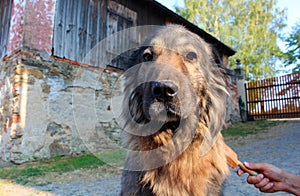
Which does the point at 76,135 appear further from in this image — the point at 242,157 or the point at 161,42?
the point at 161,42

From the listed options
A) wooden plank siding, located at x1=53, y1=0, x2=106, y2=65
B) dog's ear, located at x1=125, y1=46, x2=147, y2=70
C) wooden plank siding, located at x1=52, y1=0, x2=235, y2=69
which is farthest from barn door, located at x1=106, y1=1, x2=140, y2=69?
dog's ear, located at x1=125, y1=46, x2=147, y2=70

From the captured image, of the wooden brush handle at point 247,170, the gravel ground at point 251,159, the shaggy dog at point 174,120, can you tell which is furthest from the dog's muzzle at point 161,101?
the gravel ground at point 251,159

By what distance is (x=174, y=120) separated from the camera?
6.59 ft

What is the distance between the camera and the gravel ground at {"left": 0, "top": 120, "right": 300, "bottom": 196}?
144 inches

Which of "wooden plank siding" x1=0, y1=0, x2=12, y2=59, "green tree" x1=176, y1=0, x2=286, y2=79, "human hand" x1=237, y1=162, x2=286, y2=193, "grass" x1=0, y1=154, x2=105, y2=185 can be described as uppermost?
"green tree" x1=176, y1=0, x2=286, y2=79

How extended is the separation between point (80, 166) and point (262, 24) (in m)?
24.3

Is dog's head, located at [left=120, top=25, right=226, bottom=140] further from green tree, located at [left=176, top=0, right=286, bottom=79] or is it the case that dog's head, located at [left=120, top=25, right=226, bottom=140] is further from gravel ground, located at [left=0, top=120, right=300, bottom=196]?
green tree, located at [left=176, top=0, right=286, bottom=79]

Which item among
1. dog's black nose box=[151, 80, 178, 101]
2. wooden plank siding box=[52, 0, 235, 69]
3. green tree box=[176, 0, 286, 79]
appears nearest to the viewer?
dog's black nose box=[151, 80, 178, 101]

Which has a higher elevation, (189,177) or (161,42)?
(161,42)

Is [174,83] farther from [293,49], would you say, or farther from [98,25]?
[293,49]

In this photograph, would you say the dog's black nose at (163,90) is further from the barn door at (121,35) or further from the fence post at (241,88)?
the fence post at (241,88)

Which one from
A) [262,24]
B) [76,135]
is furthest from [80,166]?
[262,24]

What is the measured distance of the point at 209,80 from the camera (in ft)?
7.79

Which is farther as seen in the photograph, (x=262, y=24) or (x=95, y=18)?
(x=262, y=24)
